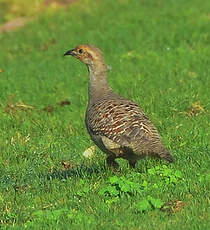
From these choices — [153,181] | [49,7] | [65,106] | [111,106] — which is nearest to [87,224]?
[153,181]

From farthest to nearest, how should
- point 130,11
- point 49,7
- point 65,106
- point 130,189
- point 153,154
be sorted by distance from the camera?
point 49,7
point 130,11
point 65,106
point 153,154
point 130,189

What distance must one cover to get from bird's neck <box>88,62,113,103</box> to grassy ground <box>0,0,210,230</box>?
86cm

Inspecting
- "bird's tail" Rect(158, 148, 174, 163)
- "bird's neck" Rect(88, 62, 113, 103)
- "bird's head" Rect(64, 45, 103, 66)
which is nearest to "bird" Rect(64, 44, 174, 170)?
"bird's tail" Rect(158, 148, 174, 163)

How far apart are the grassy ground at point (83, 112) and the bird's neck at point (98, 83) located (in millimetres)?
862

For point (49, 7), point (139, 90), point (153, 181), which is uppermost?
point (153, 181)

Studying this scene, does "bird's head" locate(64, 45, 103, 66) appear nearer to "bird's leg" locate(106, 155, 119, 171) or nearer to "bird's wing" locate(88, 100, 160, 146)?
"bird's wing" locate(88, 100, 160, 146)

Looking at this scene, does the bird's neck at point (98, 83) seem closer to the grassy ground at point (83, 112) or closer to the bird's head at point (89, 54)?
the bird's head at point (89, 54)

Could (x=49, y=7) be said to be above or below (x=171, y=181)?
below

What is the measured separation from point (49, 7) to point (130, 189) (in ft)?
47.3

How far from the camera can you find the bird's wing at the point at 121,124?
823cm

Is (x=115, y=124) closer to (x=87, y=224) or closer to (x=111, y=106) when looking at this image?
(x=111, y=106)

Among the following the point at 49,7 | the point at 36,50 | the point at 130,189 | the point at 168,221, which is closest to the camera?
the point at 168,221

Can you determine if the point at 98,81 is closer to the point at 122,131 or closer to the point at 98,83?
the point at 98,83

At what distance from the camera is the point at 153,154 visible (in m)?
8.13
